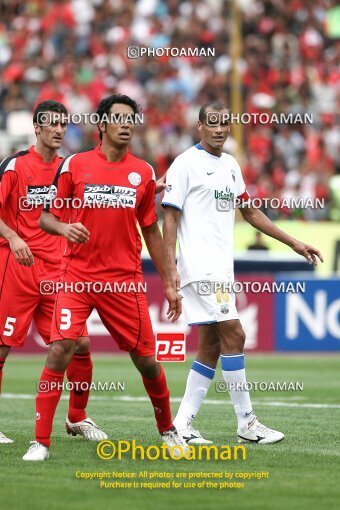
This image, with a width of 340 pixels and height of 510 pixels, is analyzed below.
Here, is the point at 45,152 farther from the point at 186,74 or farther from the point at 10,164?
the point at 186,74

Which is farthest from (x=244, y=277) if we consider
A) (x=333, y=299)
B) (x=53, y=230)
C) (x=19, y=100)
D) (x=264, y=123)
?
(x=53, y=230)

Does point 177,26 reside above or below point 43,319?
above

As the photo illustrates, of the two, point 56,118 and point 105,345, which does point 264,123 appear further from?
point 56,118

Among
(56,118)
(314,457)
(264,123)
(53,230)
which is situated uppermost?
(264,123)

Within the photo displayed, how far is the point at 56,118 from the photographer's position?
384 inches

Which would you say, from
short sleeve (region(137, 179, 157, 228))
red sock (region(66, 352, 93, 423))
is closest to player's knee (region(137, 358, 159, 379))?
short sleeve (region(137, 179, 157, 228))

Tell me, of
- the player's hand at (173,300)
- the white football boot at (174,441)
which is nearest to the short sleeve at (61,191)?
the player's hand at (173,300)

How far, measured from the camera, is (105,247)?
8.68m

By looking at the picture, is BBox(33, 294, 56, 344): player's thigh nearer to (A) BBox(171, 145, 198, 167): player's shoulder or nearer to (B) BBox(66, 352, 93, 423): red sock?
(B) BBox(66, 352, 93, 423): red sock

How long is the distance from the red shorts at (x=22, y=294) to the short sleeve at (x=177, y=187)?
3.59 feet

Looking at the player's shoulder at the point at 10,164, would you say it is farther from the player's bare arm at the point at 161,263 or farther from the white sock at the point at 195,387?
the white sock at the point at 195,387

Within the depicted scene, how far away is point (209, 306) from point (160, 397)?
92 cm

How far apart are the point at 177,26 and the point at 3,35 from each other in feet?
13.3

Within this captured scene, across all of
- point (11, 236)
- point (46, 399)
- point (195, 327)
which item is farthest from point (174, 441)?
point (195, 327)
